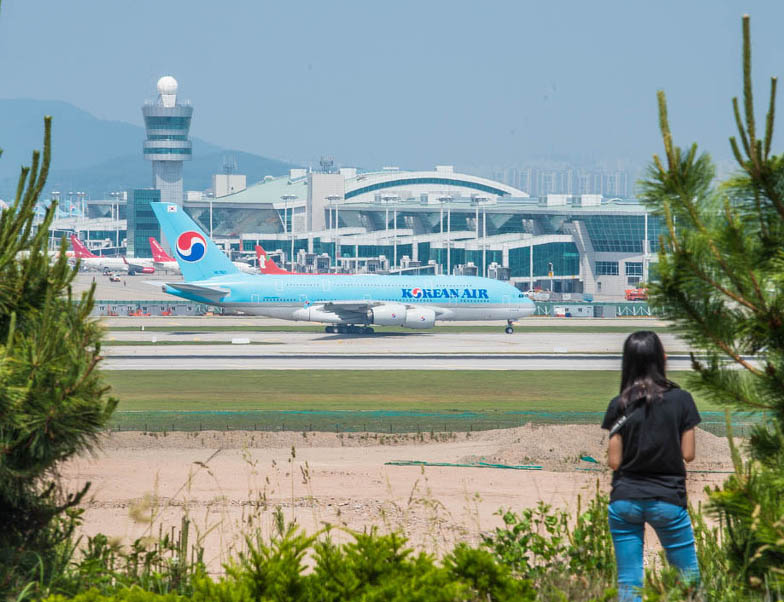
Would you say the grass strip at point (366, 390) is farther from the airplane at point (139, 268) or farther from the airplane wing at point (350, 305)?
the airplane at point (139, 268)

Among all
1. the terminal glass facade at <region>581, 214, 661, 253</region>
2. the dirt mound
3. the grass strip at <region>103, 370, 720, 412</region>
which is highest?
the terminal glass facade at <region>581, 214, 661, 253</region>

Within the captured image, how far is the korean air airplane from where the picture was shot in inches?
2655

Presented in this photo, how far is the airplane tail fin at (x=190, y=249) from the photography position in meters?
68.4

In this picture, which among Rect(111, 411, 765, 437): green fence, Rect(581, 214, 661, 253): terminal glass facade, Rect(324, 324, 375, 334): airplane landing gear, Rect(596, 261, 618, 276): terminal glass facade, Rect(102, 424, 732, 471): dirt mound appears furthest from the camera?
Rect(596, 261, 618, 276): terminal glass facade

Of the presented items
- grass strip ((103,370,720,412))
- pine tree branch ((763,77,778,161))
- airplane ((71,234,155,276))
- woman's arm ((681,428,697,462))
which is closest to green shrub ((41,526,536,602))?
woman's arm ((681,428,697,462))

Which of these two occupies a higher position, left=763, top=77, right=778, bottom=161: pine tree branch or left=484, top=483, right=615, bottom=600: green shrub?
left=763, top=77, right=778, bottom=161: pine tree branch

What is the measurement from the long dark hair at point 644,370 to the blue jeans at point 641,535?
794 millimetres

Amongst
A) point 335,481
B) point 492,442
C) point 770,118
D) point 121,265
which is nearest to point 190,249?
point 492,442

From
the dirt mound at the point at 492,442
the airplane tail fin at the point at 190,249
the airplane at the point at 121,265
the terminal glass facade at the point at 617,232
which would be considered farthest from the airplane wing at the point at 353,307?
the airplane at the point at 121,265

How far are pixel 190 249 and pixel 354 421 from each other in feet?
137

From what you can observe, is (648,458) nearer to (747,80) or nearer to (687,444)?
(687,444)

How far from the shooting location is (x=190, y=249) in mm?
68562

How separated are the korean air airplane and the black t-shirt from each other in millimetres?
59373

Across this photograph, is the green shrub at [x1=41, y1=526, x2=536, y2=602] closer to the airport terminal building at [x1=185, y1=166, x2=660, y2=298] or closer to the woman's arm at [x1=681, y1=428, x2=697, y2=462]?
the woman's arm at [x1=681, y1=428, x2=697, y2=462]
